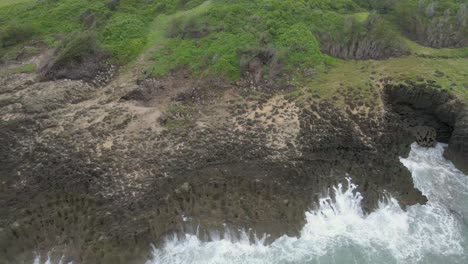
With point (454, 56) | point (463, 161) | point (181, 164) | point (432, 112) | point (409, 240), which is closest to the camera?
point (409, 240)

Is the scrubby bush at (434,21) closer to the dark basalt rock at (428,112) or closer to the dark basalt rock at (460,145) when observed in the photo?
the dark basalt rock at (428,112)

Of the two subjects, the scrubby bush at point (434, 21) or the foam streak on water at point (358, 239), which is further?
the scrubby bush at point (434, 21)

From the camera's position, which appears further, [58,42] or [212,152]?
[58,42]

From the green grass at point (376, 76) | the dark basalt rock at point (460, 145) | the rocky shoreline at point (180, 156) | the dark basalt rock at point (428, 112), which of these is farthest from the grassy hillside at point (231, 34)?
the dark basalt rock at point (460, 145)

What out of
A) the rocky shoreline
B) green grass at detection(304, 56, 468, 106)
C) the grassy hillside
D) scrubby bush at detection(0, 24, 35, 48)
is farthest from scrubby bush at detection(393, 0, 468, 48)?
scrubby bush at detection(0, 24, 35, 48)

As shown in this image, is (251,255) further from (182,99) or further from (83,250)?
(182,99)

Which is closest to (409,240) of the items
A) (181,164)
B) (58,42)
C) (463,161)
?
(463,161)

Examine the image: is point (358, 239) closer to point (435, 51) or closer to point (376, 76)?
point (376, 76)
